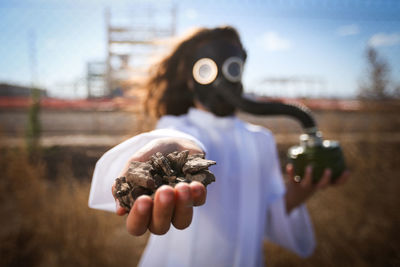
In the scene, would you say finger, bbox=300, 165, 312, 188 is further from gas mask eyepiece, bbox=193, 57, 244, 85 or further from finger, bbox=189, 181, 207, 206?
finger, bbox=189, 181, 207, 206

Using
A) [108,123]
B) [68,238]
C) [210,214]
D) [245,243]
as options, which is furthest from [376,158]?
[108,123]

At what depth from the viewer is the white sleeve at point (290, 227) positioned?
1275mm

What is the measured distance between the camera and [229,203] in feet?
3.40

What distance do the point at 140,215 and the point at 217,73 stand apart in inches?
32.0

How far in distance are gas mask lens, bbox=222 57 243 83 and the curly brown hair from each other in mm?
163

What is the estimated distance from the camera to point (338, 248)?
2.18 m

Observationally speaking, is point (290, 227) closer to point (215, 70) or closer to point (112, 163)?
point (215, 70)

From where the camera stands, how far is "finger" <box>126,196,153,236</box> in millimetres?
381

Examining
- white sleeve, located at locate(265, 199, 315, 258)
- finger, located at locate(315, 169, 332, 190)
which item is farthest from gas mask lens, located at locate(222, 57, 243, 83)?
white sleeve, located at locate(265, 199, 315, 258)

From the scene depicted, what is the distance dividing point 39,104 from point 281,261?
3.96 metres

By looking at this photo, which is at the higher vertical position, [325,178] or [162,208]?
[162,208]

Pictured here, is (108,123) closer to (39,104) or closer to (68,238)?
(39,104)

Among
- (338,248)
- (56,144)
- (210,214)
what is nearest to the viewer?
(210,214)

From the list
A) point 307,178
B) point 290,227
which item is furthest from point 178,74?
point 290,227
